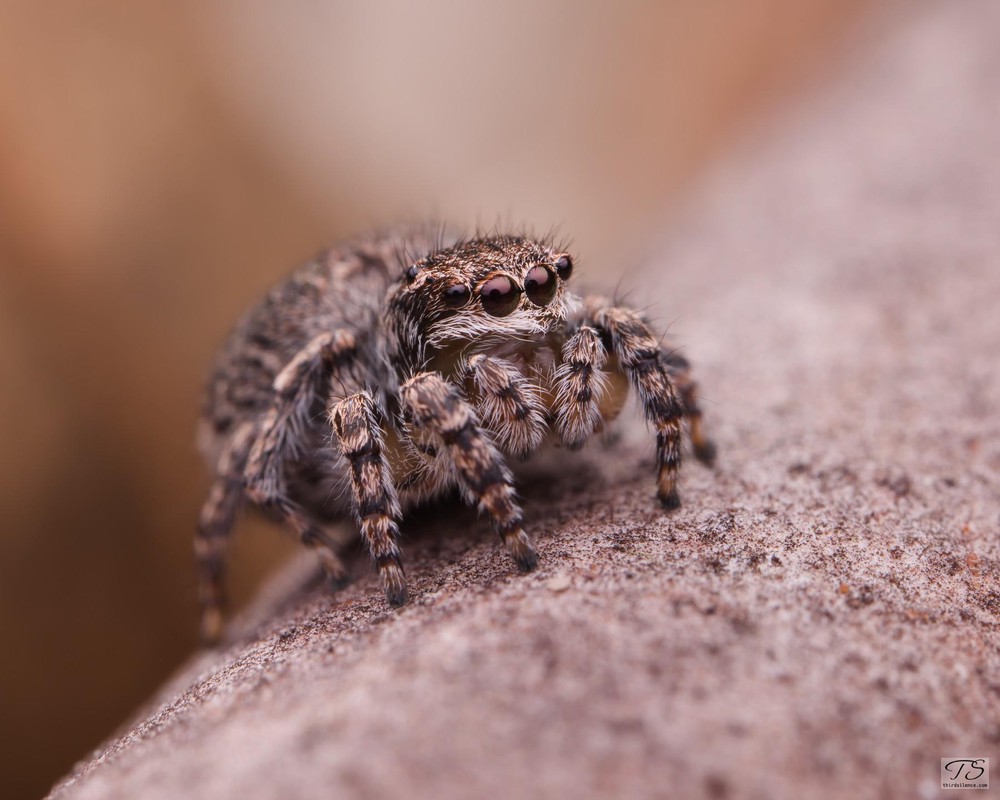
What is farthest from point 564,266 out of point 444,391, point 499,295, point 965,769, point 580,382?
point 965,769

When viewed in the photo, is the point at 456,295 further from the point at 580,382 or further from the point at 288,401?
the point at 288,401

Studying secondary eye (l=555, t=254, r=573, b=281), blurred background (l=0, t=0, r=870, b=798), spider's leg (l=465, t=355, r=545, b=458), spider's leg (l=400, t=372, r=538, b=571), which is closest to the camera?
spider's leg (l=400, t=372, r=538, b=571)

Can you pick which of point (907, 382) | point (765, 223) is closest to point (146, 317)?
point (765, 223)

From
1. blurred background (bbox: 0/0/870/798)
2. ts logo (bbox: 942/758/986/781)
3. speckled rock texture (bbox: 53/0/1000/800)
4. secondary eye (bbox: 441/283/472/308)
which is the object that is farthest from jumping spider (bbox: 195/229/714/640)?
blurred background (bbox: 0/0/870/798)

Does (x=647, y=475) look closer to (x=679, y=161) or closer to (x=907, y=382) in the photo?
(x=907, y=382)

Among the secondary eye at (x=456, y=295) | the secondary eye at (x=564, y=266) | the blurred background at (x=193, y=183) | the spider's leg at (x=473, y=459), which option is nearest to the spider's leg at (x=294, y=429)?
the secondary eye at (x=456, y=295)

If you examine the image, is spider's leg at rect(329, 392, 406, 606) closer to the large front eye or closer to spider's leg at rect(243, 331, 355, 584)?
spider's leg at rect(243, 331, 355, 584)

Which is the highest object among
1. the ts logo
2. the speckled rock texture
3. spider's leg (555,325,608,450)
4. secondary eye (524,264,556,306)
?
secondary eye (524,264,556,306)
